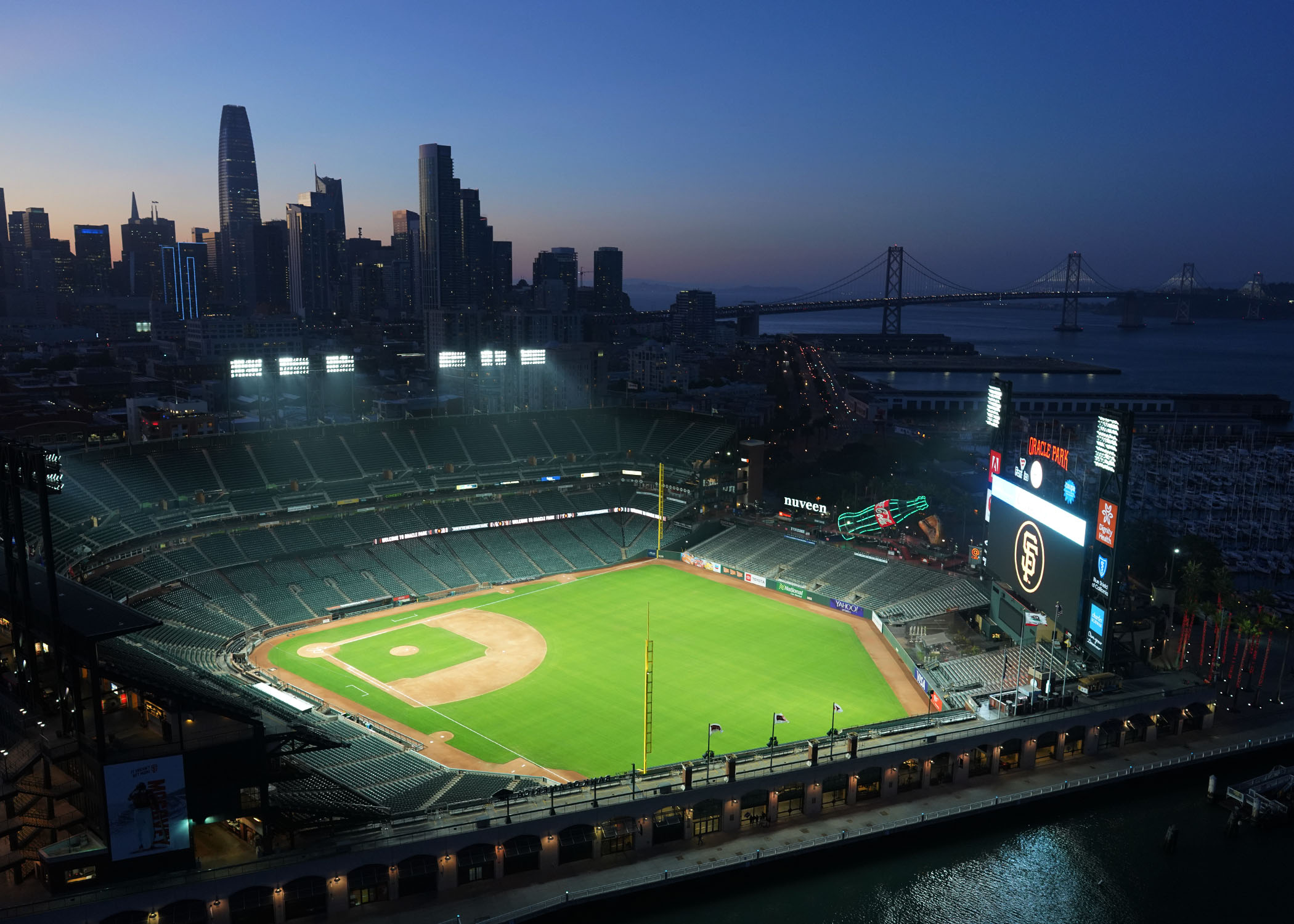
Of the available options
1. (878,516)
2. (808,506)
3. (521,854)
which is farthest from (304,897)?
(808,506)

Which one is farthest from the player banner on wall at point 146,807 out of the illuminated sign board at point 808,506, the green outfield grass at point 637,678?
the illuminated sign board at point 808,506

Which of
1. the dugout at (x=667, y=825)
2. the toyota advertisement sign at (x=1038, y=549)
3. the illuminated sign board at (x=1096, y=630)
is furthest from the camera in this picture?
the toyota advertisement sign at (x=1038, y=549)

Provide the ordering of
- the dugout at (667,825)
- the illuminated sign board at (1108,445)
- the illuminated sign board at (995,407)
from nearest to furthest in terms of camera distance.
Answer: the dugout at (667,825) → the illuminated sign board at (1108,445) → the illuminated sign board at (995,407)

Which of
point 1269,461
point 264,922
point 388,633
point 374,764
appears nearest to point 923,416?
point 1269,461

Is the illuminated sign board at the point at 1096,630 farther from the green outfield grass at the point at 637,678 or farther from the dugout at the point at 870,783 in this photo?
the dugout at the point at 870,783

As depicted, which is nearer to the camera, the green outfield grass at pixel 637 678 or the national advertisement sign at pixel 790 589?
the green outfield grass at pixel 637 678
